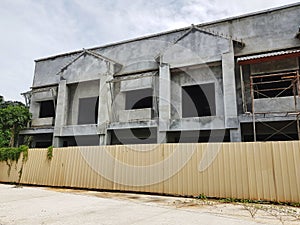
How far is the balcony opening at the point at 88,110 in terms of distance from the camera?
16.4 m

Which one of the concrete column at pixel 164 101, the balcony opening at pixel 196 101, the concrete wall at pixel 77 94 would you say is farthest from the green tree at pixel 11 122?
the balcony opening at pixel 196 101

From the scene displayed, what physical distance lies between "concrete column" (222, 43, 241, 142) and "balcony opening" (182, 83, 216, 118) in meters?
1.91

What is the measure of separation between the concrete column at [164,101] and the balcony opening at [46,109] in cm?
992

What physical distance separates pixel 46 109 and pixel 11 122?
3233mm

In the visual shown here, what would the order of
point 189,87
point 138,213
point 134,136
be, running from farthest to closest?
point 134,136, point 189,87, point 138,213

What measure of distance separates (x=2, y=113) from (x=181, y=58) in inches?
483

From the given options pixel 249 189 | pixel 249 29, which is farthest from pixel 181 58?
pixel 249 189

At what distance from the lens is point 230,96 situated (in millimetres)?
11727

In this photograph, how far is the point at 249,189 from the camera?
732 cm

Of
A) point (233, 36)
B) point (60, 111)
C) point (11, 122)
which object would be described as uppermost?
point (233, 36)

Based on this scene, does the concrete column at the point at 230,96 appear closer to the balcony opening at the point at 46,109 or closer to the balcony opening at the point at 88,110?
the balcony opening at the point at 88,110

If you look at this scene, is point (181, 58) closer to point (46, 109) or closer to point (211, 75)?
point (211, 75)

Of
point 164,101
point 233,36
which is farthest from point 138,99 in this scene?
point 233,36

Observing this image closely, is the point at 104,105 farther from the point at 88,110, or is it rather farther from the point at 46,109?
the point at 46,109
